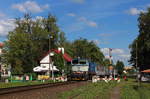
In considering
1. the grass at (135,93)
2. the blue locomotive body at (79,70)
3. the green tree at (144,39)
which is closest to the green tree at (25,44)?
the green tree at (144,39)

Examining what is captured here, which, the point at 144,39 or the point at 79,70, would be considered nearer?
the point at 79,70

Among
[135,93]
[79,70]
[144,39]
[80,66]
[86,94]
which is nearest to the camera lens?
[86,94]

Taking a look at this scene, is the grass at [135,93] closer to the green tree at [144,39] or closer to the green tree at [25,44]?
the green tree at [144,39]

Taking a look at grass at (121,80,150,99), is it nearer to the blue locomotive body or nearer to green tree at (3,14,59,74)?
the blue locomotive body

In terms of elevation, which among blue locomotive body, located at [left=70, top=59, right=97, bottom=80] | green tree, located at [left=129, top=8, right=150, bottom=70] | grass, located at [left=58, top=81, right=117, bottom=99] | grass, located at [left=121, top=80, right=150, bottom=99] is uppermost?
green tree, located at [left=129, top=8, right=150, bottom=70]

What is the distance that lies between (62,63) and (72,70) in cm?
2179

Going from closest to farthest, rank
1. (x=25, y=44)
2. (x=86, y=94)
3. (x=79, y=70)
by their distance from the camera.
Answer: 1. (x=86, y=94)
2. (x=79, y=70)
3. (x=25, y=44)

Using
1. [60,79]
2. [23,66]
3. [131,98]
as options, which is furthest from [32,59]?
[131,98]

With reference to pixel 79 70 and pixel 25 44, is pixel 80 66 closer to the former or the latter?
pixel 79 70

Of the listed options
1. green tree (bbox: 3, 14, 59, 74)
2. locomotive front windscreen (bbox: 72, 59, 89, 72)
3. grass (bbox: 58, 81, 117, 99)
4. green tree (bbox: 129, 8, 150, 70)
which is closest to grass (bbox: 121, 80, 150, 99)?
grass (bbox: 58, 81, 117, 99)

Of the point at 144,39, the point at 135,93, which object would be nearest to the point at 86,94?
the point at 135,93

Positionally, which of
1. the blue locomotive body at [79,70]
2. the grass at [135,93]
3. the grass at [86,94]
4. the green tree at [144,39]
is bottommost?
the grass at [135,93]

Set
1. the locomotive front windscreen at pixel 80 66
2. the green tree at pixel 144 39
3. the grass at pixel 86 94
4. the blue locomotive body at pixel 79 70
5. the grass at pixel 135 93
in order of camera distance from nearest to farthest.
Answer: the grass at pixel 86 94
the grass at pixel 135 93
the blue locomotive body at pixel 79 70
the locomotive front windscreen at pixel 80 66
the green tree at pixel 144 39

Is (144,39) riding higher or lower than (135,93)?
higher
